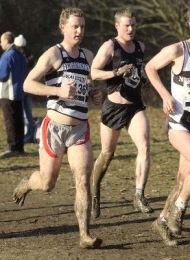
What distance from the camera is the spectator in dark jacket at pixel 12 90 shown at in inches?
598

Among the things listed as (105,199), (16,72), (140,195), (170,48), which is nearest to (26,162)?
(16,72)

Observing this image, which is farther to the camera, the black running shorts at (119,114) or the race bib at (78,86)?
the black running shorts at (119,114)

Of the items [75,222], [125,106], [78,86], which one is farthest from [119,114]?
[78,86]

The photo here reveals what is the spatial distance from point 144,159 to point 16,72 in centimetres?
589

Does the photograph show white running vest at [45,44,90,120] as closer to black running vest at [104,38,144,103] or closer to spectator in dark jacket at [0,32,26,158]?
black running vest at [104,38,144,103]

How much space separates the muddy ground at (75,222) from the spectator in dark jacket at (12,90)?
122 cm

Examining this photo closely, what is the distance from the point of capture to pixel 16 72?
15.3 m

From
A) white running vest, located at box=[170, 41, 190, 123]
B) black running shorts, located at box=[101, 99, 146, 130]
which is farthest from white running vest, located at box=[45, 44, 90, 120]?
black running shorts, located at box=[101, 99, 146, 130]

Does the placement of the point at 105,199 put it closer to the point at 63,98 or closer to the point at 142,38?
the point at 63,98

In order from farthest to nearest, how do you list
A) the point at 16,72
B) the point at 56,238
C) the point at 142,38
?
the point at 142,38 < the point at 16,72 < the point at 56,238

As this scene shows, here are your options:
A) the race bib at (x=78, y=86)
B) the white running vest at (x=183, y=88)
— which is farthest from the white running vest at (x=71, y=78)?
the white running vest at (x=183, y=88)

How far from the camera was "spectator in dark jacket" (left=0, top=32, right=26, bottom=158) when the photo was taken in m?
15.2

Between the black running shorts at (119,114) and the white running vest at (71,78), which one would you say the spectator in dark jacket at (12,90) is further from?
the white running vest at (71,78)

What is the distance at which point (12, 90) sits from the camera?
15180mm
